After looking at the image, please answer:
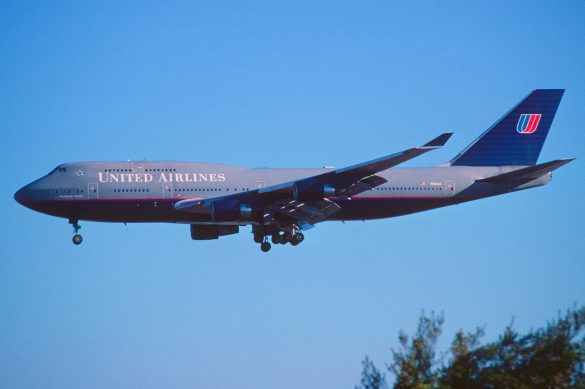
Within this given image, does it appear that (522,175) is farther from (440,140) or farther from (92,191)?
(92,191)

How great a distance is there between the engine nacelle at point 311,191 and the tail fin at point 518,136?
12.2m

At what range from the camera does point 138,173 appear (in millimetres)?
62844

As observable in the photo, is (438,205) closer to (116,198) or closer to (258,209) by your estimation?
(258,209)

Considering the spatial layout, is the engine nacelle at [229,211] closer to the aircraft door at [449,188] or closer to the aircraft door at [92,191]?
the aircraft door at [92,191]

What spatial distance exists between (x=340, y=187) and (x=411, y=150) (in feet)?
18.9

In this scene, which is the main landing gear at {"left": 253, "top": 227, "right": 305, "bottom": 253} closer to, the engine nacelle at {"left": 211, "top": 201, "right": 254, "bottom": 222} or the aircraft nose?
the engine nacelle at {"left": 211, "top": 201, "right": 254, "bottom": 222}

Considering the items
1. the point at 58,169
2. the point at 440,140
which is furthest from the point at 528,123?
the point at 58,169

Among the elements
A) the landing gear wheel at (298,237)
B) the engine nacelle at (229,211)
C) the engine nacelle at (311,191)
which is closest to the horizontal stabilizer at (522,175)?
the engine nacelle at (311,191)

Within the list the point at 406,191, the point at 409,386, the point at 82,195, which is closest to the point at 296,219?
the point at 406,191

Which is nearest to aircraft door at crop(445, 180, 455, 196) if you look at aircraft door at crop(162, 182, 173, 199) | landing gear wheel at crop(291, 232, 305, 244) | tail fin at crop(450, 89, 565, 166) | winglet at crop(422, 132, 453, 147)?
tail fin at crop(450, 89, 565, 166)

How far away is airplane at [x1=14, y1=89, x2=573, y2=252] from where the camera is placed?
59.7 meters

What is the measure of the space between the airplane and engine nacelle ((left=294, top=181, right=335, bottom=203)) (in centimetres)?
6

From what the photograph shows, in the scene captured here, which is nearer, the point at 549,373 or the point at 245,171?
the point at 549,373

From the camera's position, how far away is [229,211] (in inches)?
2340
